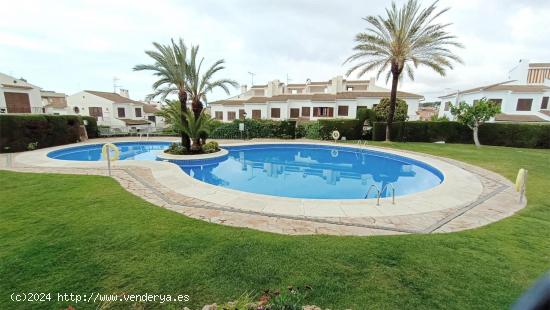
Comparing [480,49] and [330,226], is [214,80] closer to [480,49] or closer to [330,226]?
[330,226]

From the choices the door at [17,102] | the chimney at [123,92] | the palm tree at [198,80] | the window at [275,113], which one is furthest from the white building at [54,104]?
the palm tree at [198,80]

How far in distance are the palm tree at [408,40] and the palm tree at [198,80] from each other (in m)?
12.6

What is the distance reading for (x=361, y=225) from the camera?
19.5 ft

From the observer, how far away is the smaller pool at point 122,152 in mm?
17703

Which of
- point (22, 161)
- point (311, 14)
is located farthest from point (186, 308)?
point (311, 14)

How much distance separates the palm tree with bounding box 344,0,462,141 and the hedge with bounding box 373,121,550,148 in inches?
167

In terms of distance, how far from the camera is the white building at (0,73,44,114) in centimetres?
2572

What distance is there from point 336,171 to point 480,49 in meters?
17.0

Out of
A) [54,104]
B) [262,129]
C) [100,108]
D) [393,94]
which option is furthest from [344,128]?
[54,104]

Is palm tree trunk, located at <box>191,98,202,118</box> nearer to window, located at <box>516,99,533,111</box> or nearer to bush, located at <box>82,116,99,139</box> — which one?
bush, located at <box>82,116,99,139</box>

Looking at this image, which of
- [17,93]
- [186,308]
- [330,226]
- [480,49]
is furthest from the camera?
[17,93]

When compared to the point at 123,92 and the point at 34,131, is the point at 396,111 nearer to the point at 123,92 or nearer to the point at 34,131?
the point at 34,131

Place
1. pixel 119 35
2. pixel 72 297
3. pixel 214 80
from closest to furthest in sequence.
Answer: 1. pixel 72 297
2. pixel 119 35
3. pixel 214 80

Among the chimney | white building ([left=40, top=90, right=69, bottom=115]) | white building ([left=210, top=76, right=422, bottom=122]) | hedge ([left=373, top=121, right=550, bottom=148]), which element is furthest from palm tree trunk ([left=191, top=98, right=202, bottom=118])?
the chimney
